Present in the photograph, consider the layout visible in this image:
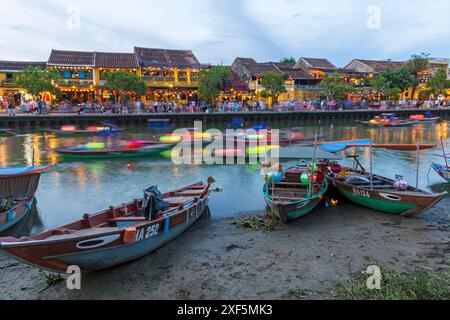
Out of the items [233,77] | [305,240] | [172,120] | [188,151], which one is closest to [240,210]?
[305,240]

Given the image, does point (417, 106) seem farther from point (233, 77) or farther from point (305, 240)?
point (305, 240)

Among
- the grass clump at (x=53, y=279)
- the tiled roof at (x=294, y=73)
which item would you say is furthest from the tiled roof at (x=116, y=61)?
the grass clump at (x=53, y=279)

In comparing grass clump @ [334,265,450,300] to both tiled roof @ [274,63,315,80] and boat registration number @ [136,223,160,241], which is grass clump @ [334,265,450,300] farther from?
tiled roof @ [274,63,315,80]

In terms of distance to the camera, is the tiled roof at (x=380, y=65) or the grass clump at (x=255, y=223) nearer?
the grass clump at (x=255, y=223)

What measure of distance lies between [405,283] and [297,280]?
1.94 meters

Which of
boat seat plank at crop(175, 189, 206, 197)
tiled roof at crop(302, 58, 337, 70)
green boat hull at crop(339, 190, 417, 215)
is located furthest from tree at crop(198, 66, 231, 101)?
green boat hull at crop(339, 190, 417, 215)

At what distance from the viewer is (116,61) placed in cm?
4547

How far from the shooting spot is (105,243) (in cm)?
669

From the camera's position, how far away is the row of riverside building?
4294 cm

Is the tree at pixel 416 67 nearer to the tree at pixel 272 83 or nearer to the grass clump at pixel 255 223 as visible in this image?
the tree at pixel 272 83

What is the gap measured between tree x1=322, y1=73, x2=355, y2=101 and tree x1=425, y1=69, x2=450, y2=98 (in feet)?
49.0

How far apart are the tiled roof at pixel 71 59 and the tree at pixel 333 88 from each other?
32184 mm

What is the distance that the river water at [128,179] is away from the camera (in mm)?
12227

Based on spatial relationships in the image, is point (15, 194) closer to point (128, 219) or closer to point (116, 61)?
point (128, 219)
